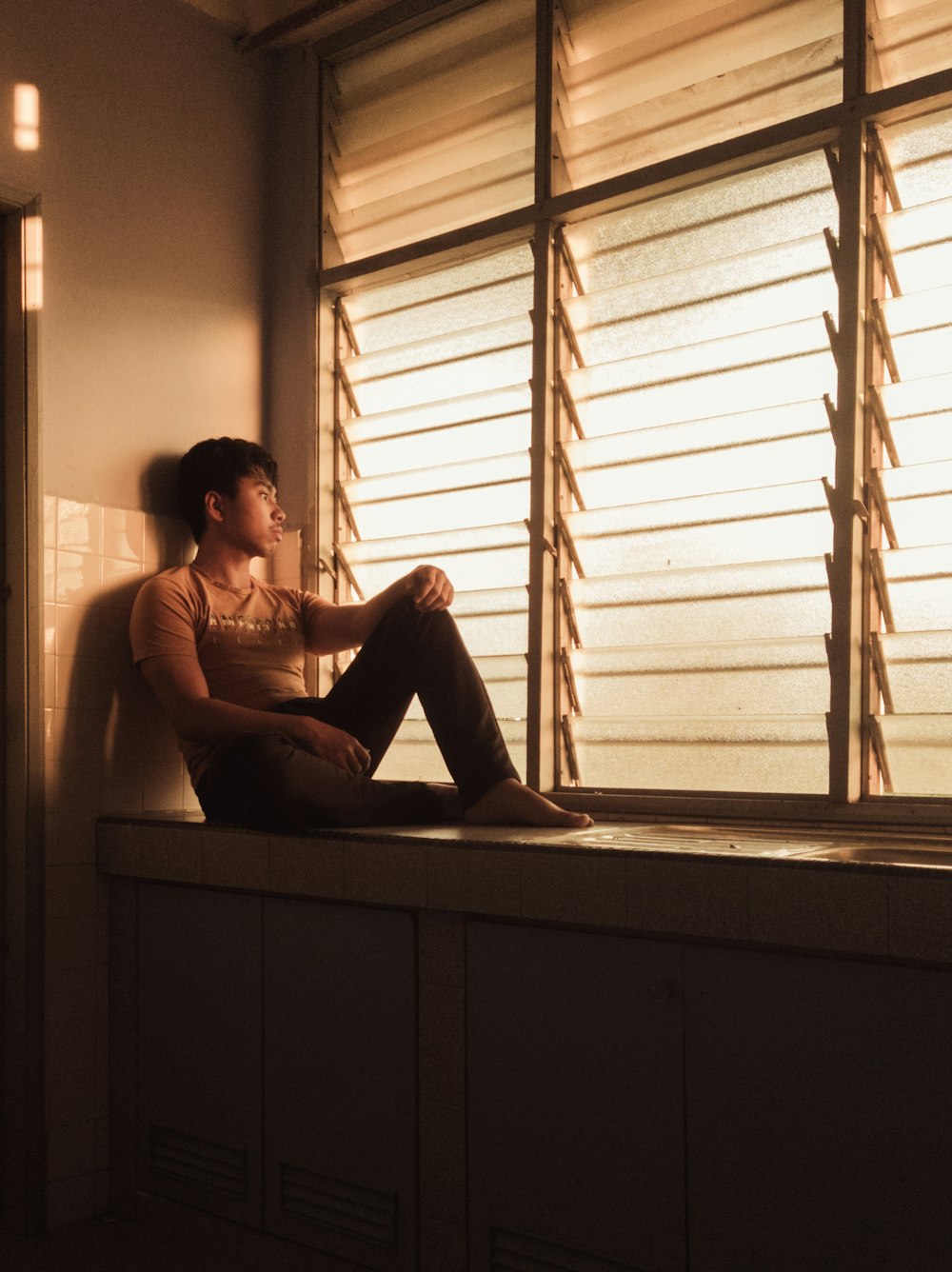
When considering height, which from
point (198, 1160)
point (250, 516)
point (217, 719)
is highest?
point (250, 516)

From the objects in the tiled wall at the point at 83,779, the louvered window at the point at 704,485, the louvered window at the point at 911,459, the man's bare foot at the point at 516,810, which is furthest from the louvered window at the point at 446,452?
the louvered window at the point at 911,459

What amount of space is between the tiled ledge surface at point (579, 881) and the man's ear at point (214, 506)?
83 centimetres

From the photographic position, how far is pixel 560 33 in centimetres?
323

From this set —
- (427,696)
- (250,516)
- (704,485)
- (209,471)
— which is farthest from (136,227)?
(704,485)

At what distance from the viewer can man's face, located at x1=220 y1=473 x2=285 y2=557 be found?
3309 millimetres

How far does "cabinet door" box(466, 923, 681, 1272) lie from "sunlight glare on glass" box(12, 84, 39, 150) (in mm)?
2229

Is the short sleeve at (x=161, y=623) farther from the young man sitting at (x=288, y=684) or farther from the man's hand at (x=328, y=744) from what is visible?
the man's hand at (x=328, y=744)

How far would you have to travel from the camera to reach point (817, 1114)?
5.97ft

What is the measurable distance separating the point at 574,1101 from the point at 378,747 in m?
1.16

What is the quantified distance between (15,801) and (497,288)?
5.96ft

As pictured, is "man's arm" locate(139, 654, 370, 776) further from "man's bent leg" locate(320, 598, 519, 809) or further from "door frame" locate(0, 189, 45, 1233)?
"door frame" locate(0, 189, 45, 1233)

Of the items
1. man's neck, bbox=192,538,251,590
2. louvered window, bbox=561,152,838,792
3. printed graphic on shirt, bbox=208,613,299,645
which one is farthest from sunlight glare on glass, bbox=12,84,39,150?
louvered window, bbox=561,152,838,792

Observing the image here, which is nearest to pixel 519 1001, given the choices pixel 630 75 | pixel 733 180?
pixel 733 180

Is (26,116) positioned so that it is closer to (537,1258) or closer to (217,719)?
(217,719)
